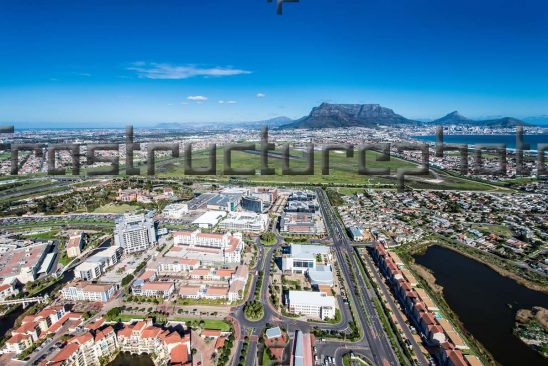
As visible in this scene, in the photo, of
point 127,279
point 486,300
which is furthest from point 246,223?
point 486,300

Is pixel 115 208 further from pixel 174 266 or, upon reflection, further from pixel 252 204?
pixel 174 266

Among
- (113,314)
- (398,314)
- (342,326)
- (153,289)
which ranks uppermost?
(153,289)

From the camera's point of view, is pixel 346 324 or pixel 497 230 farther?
pixel 497 230

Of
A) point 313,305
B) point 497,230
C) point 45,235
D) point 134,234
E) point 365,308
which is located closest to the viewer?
point 313,305

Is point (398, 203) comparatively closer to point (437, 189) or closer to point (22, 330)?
point (437, 189)

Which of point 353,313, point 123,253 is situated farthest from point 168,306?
point 353,313

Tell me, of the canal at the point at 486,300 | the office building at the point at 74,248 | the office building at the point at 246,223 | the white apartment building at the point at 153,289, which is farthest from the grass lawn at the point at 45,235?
the canal at the point at 486,300
